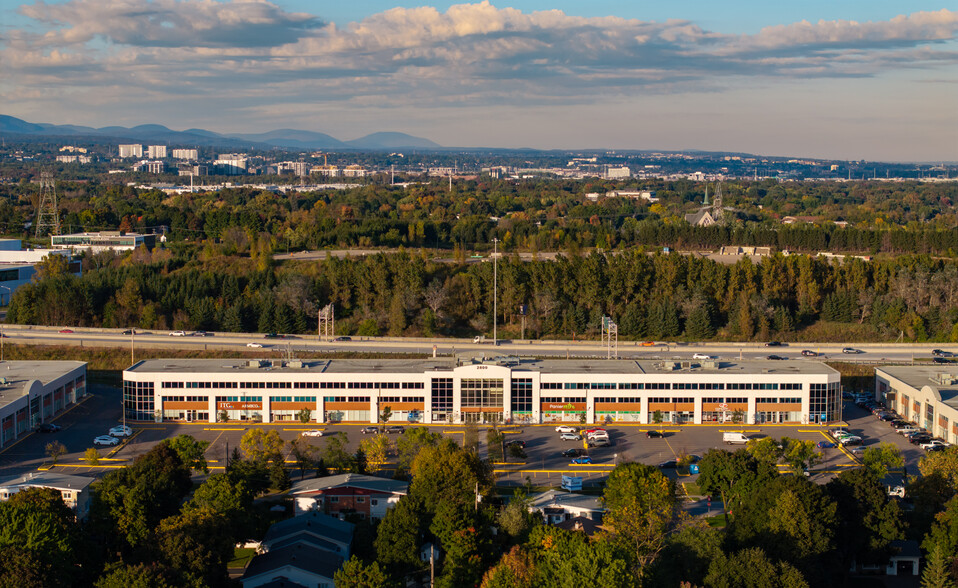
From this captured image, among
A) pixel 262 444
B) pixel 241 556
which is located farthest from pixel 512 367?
pixel 241 556

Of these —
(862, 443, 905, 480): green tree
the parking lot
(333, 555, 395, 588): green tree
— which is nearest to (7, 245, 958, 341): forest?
the parking lot

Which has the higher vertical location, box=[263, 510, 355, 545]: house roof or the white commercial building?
the white commercial building

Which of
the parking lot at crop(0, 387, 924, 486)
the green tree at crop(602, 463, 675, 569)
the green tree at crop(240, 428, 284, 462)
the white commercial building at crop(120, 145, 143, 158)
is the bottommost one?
the parking lot at crop(0, 387, 924, 486)

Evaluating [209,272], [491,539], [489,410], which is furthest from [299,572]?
[209,272]

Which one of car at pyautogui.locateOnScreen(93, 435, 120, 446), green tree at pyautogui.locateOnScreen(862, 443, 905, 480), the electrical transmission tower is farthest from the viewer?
the electrical transmission tower

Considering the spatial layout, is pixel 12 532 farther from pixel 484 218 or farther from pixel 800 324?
pixel 484 218

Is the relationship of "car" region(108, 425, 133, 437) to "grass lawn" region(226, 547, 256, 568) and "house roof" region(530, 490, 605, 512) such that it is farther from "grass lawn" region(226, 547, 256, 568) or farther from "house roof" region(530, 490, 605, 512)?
"house roof" region(530, 490, 605, 512)

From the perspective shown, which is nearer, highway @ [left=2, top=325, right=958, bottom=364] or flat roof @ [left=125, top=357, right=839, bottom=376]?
flat roof @ [left=125, top=357, right=839, bottom=376]
